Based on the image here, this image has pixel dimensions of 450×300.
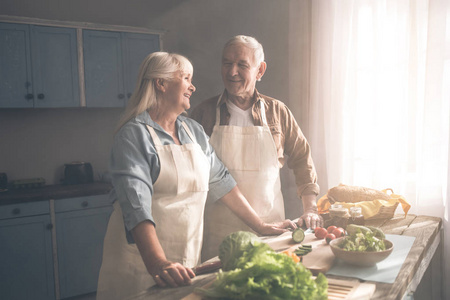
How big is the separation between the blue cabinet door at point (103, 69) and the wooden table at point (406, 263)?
8.71 ft

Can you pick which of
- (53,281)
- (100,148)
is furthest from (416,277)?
(100,148)

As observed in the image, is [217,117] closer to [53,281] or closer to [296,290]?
[296,290]

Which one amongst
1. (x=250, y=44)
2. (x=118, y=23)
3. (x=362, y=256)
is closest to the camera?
(x=362, y=256)

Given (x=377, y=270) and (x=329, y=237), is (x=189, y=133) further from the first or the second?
(x=377, y=270)

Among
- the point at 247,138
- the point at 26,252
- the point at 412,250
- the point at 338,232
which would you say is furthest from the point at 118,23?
the point at 412,250

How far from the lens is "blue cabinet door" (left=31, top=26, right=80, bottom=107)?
12.0ft

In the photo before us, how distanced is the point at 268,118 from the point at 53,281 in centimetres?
243

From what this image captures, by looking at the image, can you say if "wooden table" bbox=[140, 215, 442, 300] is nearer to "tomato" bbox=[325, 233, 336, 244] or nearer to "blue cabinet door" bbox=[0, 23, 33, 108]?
"tomato" bbox=[325, 233, 336, 244]

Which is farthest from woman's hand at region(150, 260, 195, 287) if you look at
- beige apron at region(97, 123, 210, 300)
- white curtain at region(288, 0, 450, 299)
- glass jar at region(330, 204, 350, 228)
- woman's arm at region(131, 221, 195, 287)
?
white curtain at region(288, 0, 450, 299)

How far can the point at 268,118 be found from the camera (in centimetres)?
238

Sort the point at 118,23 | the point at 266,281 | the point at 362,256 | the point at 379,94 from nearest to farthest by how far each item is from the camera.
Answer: the point at 266,281 → the point at 362,256 → the point at 379,94 → the point at 118,23

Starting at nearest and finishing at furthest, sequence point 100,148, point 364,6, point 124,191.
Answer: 1. point 124,191
2. point 364,6
3. point 100,148

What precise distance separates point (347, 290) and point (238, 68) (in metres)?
1.28

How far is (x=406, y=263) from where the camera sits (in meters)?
1.65
